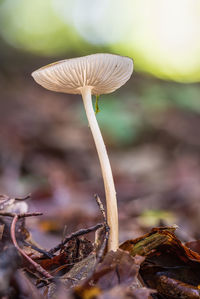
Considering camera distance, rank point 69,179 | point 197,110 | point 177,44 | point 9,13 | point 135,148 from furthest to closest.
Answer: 1. point 177,44
2. point 9,13
3. point 197,110
4. point 135,148
5. point 69,179

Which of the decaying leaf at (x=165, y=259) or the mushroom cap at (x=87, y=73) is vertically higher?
the mushroom cap at (x=87, y=73)

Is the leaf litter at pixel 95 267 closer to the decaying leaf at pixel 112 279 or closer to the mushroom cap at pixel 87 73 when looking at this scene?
the decaying leaf at pixel 112 279

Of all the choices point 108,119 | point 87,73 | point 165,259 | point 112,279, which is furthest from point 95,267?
point 108,119

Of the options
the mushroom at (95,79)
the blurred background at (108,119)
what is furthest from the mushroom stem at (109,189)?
the blurred background at (108,119)

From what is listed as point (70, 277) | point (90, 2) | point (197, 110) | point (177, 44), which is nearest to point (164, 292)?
point (70, 277)

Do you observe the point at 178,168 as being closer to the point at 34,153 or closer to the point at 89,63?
the point at 34,153

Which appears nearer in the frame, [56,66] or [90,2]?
[56,66]
